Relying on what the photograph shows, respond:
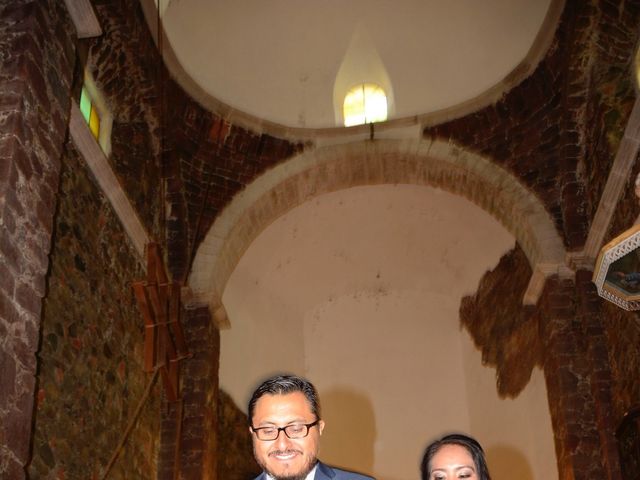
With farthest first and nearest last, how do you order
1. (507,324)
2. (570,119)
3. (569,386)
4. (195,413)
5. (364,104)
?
(364,104), (507,324), (570,119), (195,413), (569,386)

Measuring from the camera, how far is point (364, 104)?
1303 cm

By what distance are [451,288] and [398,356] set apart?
1.42 meters

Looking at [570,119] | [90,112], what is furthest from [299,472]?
[570,119]

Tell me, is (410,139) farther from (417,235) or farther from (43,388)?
(43,388)

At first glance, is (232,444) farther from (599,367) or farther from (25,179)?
(25,179)

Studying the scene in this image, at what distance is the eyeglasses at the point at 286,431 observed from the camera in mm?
3117

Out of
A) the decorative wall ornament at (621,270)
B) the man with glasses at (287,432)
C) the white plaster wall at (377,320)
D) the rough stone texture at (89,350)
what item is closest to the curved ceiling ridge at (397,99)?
the white plaster wall at (377,320)

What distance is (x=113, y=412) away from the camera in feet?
28.2

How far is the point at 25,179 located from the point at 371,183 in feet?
23.4

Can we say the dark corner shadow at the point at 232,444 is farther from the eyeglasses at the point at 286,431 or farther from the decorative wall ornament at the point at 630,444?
the eyeglasses at the point at 286,431

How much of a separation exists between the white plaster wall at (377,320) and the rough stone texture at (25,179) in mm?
6025

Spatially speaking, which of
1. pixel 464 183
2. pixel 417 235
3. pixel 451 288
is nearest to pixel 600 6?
pixel 464 183

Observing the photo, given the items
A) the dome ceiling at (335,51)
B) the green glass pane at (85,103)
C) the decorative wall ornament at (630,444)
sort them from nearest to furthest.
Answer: the decorative wall ornament at (630,444) → the green glass pane at (85,103) → the dome ceiling at (335,51)

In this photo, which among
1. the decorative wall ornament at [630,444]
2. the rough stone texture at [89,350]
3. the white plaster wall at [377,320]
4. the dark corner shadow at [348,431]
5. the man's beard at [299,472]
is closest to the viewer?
the man's beard at [299,472]
